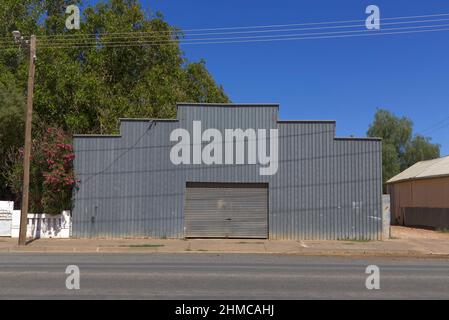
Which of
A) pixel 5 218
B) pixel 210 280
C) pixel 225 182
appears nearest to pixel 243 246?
pixel 225 182

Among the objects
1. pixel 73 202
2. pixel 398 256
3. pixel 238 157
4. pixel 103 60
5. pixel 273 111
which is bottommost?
pixel 398 256

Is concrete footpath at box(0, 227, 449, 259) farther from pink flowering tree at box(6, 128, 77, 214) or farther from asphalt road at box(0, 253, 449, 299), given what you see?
asphalt road at box(0, 253, 449, 299)

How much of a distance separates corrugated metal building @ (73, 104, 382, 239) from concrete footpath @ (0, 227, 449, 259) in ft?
Answer: 2.78

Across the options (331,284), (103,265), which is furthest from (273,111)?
(331,284)

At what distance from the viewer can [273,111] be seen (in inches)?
872

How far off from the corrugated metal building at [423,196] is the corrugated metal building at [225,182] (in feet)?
31.9

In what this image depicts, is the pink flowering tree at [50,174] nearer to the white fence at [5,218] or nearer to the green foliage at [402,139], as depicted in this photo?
the white fence at [5,218]

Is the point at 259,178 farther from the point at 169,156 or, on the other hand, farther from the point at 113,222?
the point at 113,222

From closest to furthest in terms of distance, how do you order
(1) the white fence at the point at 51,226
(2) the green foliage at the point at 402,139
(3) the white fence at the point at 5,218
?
(1) the white fence at the point at 51,226 → (3) the white fence at the point at 5,218 → (2) the green foliage at the point at 402,139

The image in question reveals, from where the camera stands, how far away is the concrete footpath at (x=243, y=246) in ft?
59.7

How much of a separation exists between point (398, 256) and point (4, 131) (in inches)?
726

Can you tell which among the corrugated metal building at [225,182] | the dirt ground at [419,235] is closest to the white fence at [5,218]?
the corrugated metal building at [225,182]

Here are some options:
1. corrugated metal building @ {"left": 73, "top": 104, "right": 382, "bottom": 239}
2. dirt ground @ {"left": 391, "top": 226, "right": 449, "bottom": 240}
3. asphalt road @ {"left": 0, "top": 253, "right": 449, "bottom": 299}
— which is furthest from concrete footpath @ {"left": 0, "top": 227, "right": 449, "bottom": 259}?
asphalt road @ {"left": 0, "top": 253, "right": 449, "bottom": 299}

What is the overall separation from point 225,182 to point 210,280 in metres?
11.6
